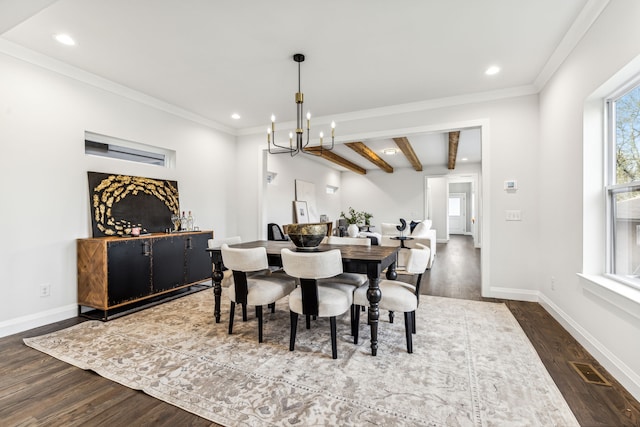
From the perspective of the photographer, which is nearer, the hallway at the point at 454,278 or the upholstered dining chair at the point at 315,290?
the upholstered dining chair at the point at 315,290

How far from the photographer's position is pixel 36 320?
111 inches

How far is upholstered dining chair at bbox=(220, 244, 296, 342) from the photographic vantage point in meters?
2.40

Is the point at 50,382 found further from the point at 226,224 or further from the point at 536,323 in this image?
the point at 536,323

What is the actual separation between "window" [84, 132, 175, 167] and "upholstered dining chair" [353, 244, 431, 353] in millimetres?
3367

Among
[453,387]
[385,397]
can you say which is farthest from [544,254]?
[385,397]

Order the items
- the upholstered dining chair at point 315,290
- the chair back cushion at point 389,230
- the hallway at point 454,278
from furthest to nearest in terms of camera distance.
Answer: the chair back cushion at point 389,230 → the hallway at point 454,278 → the upholstered dining chair at point 315,290

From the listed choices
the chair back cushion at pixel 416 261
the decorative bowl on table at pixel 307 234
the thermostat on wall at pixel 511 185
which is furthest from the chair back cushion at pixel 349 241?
the thermostat on wall at pixel 511 185

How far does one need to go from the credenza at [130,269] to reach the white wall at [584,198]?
4167mm

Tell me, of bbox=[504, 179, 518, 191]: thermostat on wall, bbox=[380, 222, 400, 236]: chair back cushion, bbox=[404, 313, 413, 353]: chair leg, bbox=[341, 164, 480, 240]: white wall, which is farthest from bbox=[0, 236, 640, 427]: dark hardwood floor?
bbox=[341, 164, 480, 240]: white wall

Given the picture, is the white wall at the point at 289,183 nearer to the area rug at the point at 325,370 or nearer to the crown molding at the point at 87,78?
the crown molding at the point at 87,78

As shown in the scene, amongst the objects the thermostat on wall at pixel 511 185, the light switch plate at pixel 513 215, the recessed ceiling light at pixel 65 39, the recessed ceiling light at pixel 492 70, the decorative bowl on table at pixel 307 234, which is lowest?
the decorative bowl on table at pixel 307 234

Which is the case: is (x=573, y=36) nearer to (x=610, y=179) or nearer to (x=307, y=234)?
(x=610, y=179)

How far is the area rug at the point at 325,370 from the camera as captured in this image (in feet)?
5.19

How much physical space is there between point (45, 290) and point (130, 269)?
0.75 metres
